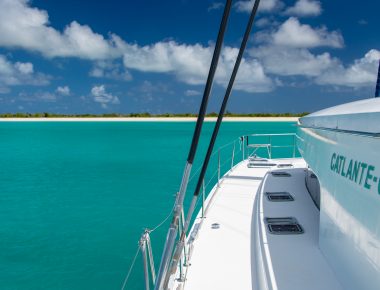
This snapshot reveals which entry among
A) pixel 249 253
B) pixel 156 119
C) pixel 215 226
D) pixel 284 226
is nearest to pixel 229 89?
pixel 249 253

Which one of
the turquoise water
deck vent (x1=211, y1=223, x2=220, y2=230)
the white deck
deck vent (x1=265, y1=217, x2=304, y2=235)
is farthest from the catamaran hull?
the turquoise water

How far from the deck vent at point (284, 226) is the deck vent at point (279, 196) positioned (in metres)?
0.73

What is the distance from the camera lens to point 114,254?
20.2 ft

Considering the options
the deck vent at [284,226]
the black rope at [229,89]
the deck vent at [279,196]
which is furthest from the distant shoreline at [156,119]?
the black rope at [229,89]

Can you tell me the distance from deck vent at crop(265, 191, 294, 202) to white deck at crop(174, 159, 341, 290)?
9 centimetres

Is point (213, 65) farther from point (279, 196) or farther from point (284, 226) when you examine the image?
point (279, 196)

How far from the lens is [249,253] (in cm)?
281

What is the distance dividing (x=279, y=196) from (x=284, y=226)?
108 centimetres

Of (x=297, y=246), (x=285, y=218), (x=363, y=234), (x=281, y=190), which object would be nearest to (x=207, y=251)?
(x=297, y=246)

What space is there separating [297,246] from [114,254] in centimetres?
425

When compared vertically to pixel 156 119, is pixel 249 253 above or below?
above

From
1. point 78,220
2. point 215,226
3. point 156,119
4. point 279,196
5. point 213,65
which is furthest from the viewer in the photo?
point 156,119

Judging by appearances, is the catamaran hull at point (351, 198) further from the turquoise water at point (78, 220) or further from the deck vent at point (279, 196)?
the turquoise water at point (78, 220)

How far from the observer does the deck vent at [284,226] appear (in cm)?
301
